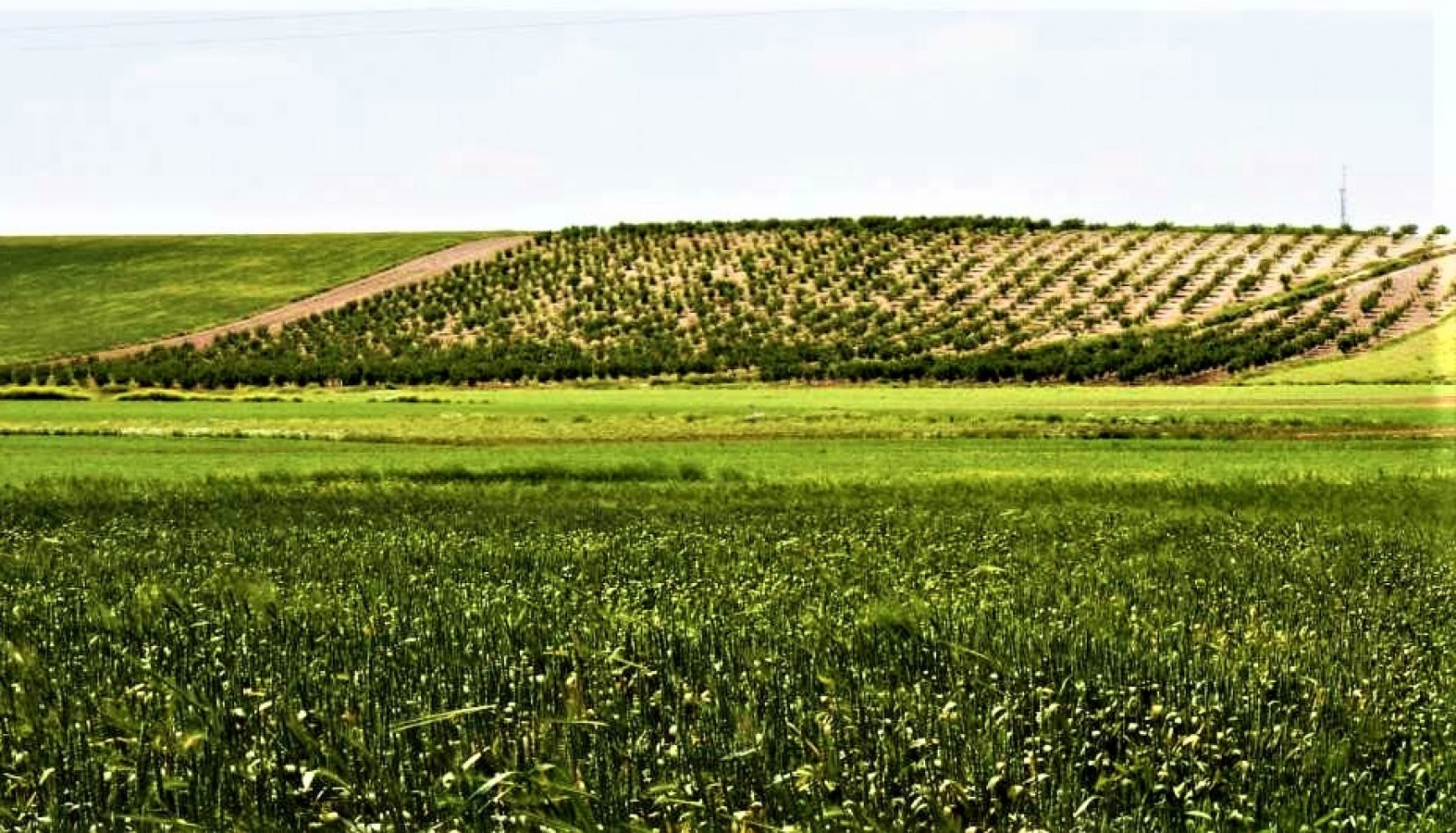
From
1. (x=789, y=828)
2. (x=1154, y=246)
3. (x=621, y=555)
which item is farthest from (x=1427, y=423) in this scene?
(x=1154, y=246)

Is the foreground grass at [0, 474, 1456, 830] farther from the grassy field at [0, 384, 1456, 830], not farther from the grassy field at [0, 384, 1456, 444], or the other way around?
the grassy field at [0, 384, 1456, 444]

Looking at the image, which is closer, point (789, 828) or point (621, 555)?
point (789, 828)

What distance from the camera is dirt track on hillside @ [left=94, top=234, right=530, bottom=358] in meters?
99.8

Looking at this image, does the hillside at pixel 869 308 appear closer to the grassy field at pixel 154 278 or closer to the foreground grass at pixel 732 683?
the grassy field at pixel 154 278

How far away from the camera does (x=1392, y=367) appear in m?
72.6

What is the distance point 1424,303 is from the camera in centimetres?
8531

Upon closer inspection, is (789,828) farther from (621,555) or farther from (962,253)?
(962,253)

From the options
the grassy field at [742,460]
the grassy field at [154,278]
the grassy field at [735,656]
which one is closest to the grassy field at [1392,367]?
the grassy field at [742,460]

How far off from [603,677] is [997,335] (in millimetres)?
80440

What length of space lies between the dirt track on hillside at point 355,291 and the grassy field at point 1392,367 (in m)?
61.9

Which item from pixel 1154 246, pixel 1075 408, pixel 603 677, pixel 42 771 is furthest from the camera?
pixel 1154 246

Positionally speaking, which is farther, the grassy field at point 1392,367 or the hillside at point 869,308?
the hillside at point 869,308

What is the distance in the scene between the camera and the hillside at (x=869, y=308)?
272ft

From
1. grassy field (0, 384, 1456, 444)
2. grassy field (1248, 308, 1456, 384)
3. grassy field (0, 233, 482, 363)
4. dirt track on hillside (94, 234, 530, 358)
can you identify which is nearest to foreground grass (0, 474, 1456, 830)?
grassy field (0, 384, 1456, 444)
